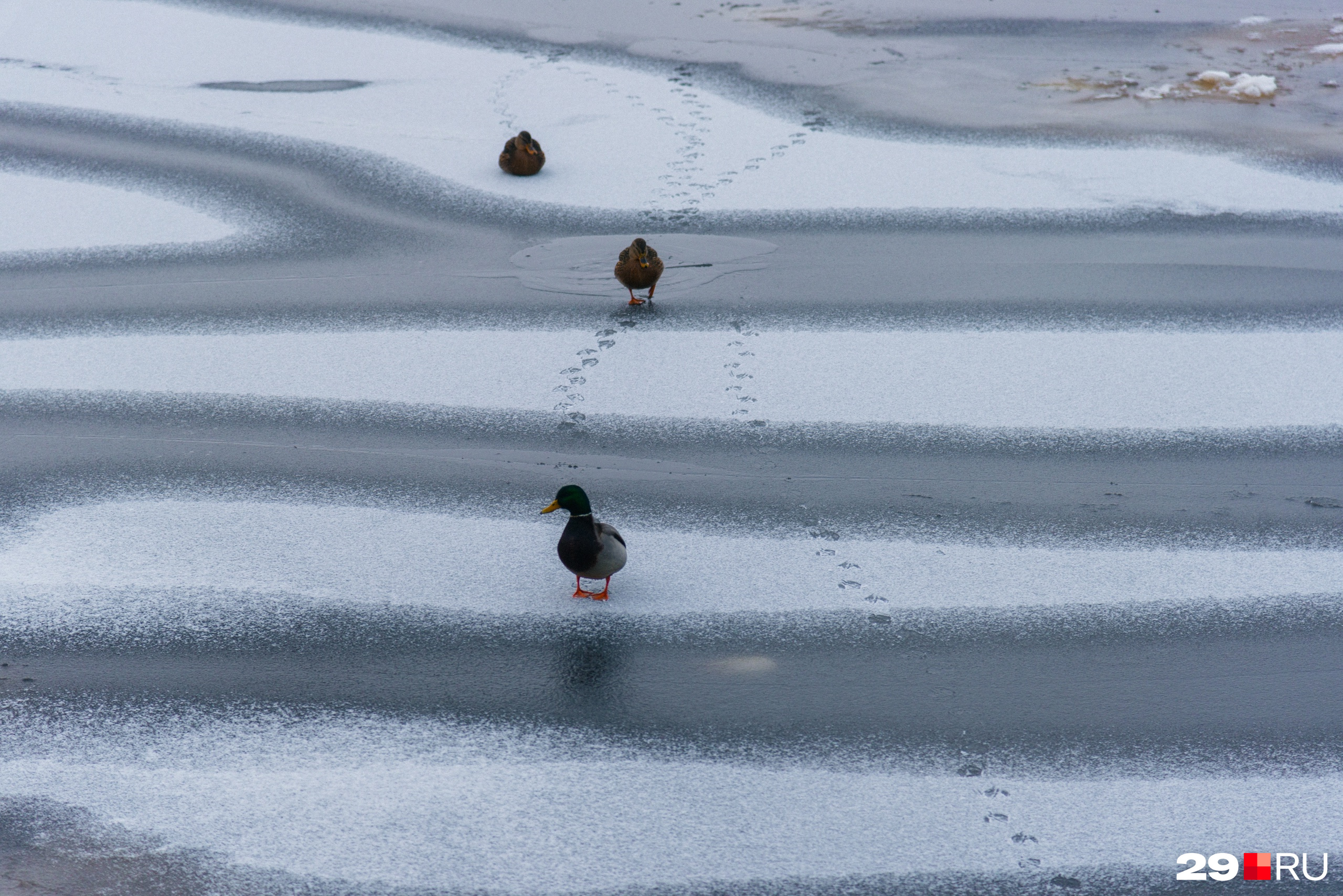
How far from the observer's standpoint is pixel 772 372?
5.89 m

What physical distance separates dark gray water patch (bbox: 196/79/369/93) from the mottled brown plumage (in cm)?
216

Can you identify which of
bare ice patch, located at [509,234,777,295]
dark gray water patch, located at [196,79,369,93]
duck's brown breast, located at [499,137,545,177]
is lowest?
bare ice patch, located at [509,234,777,295]

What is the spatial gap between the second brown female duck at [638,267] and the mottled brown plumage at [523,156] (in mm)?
1736

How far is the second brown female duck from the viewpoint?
6223 millimetres

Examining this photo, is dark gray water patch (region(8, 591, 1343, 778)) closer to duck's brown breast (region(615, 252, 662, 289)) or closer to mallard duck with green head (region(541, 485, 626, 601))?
mallard duck with green head (region(541, 485, 626, 601))

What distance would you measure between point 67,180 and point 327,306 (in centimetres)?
283

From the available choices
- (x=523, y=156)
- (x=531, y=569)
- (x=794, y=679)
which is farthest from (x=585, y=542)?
(x=523, y=156)

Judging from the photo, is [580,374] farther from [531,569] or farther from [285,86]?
[285,86]

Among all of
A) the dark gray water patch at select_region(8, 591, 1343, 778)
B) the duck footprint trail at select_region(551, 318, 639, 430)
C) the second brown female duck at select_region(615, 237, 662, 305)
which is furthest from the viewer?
the second brown female duck at select_region(615, 237, 662, 305)

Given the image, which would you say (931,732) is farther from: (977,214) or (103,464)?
(977,214)

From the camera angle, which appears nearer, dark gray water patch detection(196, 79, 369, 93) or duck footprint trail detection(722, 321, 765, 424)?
duck footprint trail detection(722, 321, 765, 424)

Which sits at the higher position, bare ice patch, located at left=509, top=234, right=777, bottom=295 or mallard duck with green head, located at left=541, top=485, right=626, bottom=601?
bare ice patch, located at left=509, top=234, right=777, bottom=295

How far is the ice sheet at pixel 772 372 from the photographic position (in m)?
5.60

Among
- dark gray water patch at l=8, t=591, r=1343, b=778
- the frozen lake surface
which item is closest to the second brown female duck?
the frozen lake surface
